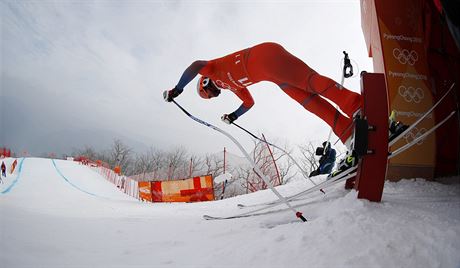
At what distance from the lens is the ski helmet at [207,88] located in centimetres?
339

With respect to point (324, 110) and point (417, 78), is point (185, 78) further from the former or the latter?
point (417, 78)

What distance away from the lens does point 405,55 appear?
3.32 meters

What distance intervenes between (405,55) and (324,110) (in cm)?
188

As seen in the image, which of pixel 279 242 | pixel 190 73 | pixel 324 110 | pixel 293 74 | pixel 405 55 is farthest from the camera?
pixel 405 55

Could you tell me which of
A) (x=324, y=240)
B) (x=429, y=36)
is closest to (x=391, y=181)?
(x=429, y=36)

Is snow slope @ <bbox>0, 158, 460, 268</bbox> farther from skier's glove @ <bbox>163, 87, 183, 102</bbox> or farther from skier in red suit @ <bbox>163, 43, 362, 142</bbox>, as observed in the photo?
skier's glove @ <bbox>163, 87, 183, 102</bbox>

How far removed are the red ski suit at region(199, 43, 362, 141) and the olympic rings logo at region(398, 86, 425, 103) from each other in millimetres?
1506

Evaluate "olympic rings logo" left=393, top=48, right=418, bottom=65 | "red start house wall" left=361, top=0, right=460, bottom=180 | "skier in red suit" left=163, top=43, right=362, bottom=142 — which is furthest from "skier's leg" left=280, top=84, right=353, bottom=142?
"olympic rings logo" left=393, top=48, right=418, bottom=65

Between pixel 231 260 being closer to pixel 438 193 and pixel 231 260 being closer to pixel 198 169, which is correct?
pixel 438 193

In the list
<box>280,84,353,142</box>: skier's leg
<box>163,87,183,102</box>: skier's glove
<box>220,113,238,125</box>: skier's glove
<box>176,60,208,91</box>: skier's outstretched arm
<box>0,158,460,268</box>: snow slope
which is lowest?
<box>0,158,460,268</box>: snow slope

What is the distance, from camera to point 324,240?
135 centimetres

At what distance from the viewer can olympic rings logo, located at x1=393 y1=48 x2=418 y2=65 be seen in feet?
10.8

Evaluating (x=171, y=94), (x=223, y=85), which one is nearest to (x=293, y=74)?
(x=223, y=85)

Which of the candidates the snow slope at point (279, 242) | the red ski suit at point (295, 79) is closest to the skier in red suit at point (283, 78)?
the red ski suit at point (295, 79)
